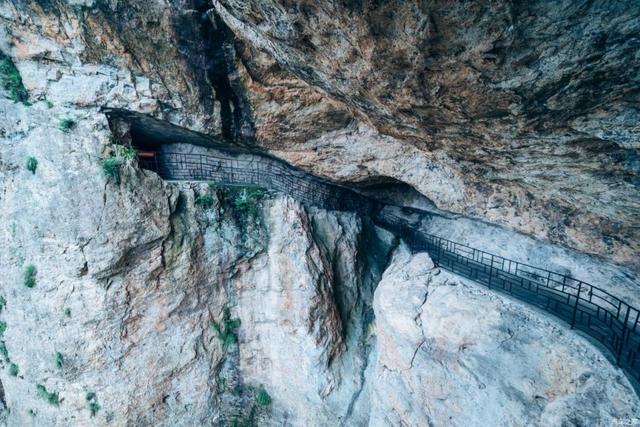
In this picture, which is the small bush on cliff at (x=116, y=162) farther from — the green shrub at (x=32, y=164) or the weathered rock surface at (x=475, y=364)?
the weathered rock surface at (x=475, y=364)

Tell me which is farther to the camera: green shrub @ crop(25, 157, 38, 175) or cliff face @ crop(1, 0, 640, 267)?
green shrub @ crop(25, 157, 38, 175)

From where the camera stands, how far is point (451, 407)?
542 centimetres

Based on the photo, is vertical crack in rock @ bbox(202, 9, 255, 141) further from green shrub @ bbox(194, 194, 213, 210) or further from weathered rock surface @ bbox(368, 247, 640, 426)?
weathered rock surface @ bbox(368, 247, 640, 426)

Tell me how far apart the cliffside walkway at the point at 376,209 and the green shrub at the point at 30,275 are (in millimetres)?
3822

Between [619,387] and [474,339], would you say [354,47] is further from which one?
[619,387]

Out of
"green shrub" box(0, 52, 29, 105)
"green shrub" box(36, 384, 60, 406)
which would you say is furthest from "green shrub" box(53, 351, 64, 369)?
"green shrub" box(0, 52, 29, 105)

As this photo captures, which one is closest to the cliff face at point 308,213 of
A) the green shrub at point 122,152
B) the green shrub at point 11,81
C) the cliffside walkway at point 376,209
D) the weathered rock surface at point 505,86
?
the weathered rock surface at point 505,86

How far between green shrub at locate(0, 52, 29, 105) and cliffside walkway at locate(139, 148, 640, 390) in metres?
2.98

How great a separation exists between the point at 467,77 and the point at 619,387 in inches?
177

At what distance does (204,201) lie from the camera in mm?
7961

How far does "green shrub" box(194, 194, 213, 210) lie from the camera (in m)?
7.87

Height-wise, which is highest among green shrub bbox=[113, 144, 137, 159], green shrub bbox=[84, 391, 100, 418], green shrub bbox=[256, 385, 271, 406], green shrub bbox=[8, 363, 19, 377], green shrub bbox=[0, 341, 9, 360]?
green shrub bbox=[113, 144, 137, 159]

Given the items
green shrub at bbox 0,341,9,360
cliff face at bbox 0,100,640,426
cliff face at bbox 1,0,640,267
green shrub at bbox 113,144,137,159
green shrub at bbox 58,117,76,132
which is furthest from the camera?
green shrub at bbox 0,341,9,360

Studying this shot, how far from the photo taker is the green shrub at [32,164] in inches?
261
